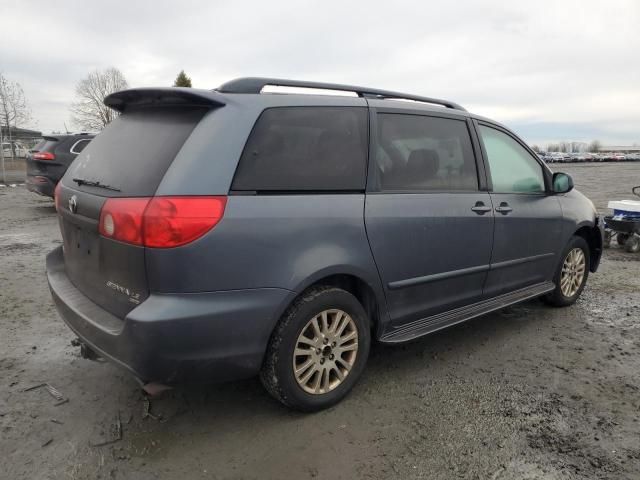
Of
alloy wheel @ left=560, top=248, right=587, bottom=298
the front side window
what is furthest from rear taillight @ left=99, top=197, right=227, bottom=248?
alloy wheel @ left=560, top=248, right=587, bottom=298

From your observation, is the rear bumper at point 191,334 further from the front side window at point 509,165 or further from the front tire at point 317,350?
the front side window at point 509,165

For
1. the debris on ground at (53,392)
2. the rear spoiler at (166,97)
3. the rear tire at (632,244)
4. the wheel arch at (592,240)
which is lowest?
the debris on ground at (53,392)

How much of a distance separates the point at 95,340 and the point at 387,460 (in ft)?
5.19

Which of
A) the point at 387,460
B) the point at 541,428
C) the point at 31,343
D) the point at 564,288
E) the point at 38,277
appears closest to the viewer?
the point at 387,460

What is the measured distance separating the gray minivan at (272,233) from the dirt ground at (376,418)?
31cm

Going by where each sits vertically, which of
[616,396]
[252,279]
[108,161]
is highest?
[108,161]

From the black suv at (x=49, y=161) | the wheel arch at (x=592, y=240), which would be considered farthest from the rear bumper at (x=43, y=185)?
the wheel arch at (x=592, y=240)

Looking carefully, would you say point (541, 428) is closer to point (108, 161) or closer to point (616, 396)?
point (616, 396)

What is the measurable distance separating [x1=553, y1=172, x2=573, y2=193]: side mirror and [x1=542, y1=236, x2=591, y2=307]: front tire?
0.56 m

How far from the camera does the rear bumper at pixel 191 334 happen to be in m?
2.33

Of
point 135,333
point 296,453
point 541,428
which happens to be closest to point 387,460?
point 296,453

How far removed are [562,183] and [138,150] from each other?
351 cm

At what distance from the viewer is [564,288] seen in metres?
4.79

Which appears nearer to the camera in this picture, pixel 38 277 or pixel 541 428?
pixel 541 428
